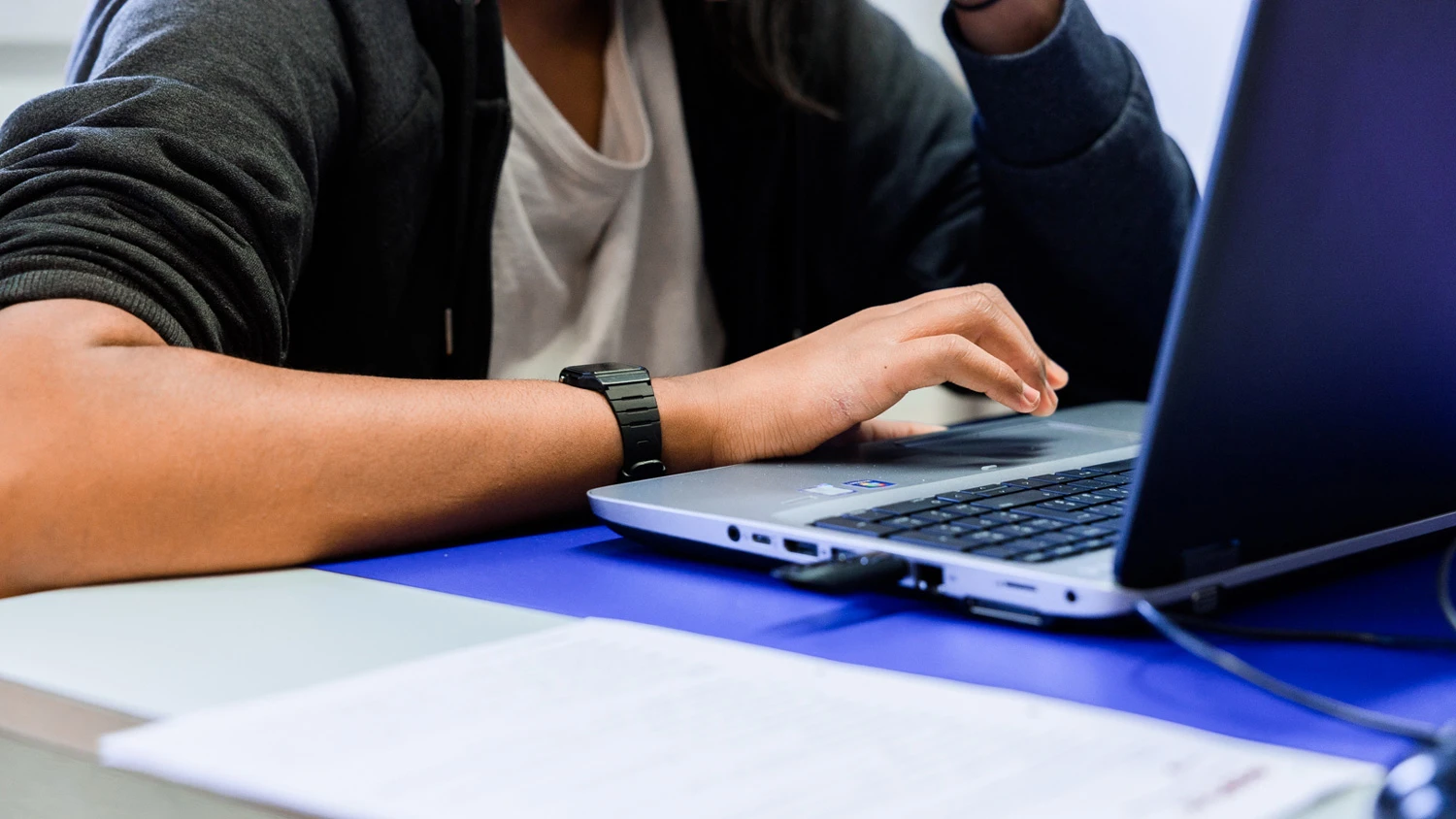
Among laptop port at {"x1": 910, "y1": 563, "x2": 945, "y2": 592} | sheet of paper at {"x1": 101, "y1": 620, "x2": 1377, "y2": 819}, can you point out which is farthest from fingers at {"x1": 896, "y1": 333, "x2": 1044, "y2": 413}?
sheet of paper at {"x1": 101, "y1": 620, "x2": 1377, "y2": 819}

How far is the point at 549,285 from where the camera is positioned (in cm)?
115

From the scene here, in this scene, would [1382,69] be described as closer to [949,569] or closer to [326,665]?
[949,569]

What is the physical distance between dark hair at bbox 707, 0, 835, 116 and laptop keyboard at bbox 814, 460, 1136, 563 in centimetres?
69

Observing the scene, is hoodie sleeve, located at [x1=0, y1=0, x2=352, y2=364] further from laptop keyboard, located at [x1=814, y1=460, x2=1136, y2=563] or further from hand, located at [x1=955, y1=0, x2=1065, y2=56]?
hand, located at [x1=955, y1=0, x2=1065, y2=56]

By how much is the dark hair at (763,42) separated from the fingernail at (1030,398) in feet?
1.86

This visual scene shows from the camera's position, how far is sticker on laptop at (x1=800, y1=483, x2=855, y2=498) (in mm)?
620

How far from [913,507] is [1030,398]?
0.64 ft

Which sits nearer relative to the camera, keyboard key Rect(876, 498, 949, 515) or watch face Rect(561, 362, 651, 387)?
keyboard key Rect(876, 498, 949, 515)

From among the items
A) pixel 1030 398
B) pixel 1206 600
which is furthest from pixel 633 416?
pixel 1206 600

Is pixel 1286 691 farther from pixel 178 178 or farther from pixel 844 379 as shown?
pixel 178 178

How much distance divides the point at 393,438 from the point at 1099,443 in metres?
0.43

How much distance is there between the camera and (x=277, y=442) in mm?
590

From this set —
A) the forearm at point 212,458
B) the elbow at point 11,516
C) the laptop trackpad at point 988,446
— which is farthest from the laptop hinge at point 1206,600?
the elbow at point 11,516

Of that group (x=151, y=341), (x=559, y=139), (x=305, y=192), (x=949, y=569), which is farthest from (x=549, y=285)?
(x=949, y=569)
